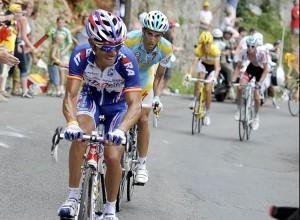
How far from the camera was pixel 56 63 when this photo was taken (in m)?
19.0

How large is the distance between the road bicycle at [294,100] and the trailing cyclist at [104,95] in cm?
1615

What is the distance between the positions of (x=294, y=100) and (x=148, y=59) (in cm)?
1470

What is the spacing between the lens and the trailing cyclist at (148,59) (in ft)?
30.7

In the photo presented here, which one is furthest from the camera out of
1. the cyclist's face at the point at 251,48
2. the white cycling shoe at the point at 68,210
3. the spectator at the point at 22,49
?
the spectator at the point at 22,49

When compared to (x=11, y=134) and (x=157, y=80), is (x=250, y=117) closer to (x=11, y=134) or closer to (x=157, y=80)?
(x=11, y=134)

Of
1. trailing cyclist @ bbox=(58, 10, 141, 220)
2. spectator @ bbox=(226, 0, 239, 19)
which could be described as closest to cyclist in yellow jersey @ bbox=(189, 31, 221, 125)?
trailing cyclist @ bbox=(58, 10, 141, 220)

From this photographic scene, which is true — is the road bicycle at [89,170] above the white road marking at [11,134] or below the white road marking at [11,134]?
above

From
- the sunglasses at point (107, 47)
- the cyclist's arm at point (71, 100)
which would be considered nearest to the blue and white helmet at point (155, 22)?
the cyclist's arm at point (71, 100)

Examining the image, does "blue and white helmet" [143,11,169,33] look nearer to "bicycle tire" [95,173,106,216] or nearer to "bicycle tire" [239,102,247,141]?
"bicycle tire" [95,173,106,216]

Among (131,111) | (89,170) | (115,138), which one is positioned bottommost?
(89,170)

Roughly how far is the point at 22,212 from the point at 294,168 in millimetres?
7313

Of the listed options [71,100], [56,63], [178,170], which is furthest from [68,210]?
[56,63]

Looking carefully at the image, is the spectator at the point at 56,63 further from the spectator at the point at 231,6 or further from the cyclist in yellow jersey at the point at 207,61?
the spectator at the point at 231,6

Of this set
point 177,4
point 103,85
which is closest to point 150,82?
point 103,85
